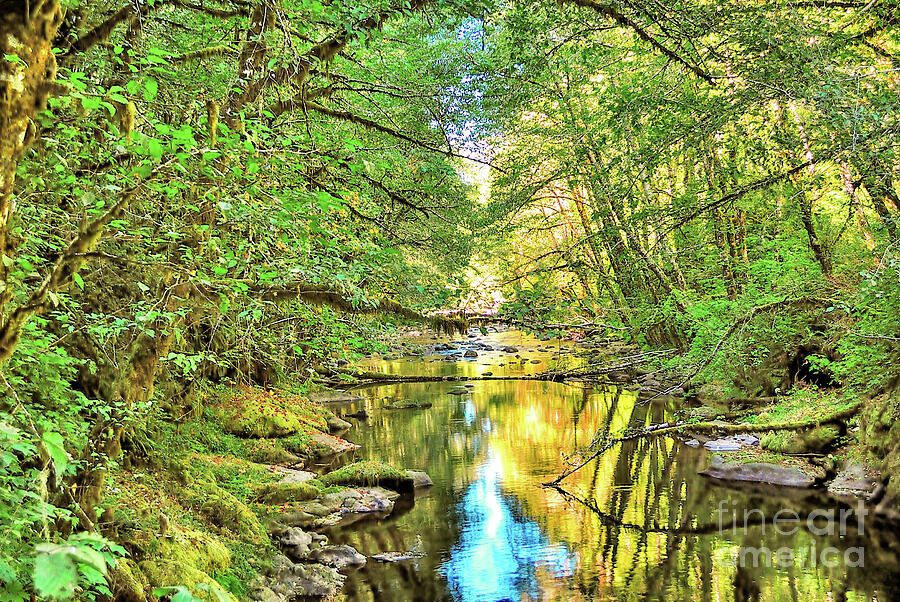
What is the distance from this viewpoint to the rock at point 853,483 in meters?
10.5

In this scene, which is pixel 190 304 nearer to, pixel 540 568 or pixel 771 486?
pixel 540 568

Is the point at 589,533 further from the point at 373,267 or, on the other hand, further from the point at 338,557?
the point at 373,267

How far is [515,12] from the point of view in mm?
6906

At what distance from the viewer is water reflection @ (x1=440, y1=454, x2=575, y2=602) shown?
27.8ft

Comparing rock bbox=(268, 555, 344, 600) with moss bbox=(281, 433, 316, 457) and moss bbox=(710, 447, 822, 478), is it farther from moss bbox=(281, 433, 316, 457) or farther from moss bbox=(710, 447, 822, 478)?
moss bbox=(710, 447, 822, 478)

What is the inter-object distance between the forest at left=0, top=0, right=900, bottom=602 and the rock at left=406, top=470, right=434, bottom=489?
2.6 inches

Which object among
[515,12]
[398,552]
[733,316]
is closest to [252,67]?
[515,12]

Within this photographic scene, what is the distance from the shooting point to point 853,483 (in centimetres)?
1081

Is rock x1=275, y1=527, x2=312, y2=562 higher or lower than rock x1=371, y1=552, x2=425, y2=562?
above

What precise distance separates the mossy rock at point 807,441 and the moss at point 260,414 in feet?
32.9

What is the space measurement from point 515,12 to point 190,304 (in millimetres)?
4266

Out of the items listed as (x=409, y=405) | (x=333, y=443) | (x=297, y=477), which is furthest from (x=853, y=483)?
(x=409, y=405)

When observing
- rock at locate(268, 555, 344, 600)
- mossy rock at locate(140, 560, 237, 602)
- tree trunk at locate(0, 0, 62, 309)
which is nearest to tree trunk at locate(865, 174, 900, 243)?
tree trunk at locate(0, 0, 62, 309)

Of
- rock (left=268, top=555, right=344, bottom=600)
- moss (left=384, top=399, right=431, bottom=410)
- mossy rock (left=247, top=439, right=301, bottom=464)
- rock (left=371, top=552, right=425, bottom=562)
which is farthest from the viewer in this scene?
moss (left=384, top=399, right=431, bottom=410)
